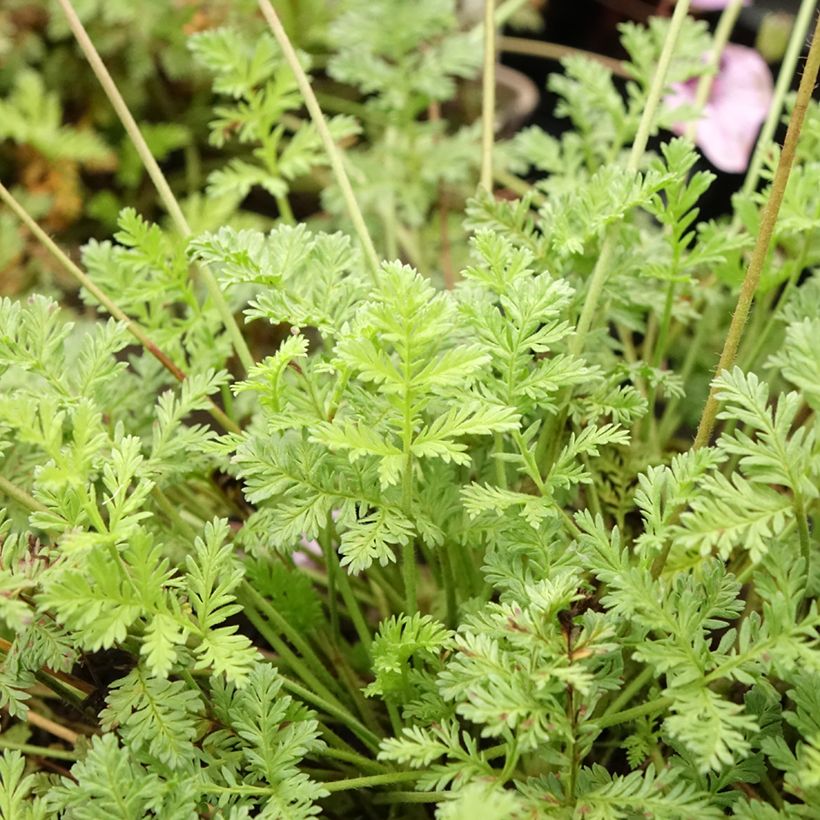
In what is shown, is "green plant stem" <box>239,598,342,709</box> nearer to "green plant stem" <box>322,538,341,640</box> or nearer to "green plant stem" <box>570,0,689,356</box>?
"green plant stem" <box>322,538,341,640</box>

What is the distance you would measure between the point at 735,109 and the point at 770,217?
92cm

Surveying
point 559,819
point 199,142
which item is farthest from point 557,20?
point 559,819

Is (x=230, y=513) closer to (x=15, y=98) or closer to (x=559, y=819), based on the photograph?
(x=559, y=819)

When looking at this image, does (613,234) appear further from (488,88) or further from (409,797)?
(409,797)

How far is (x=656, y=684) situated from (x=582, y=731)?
0.40 ft

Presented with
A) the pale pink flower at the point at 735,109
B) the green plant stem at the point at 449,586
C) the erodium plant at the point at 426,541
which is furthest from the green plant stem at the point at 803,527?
the pale pink flower at the point at 735,109

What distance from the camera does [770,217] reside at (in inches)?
20.5

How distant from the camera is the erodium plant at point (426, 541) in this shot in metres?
0.50

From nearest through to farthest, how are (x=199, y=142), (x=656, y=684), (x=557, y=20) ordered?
(x=656, y=684) → (x=199, y=142) → (x=557, y=20)

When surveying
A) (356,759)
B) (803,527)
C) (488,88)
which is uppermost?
(488,88)

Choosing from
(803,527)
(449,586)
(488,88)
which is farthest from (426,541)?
(488,88)

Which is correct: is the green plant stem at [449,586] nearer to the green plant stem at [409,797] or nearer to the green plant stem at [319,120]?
the green plant stem at [409,797]

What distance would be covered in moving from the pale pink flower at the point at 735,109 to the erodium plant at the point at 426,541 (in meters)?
0.54

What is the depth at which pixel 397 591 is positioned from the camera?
2.45ft
